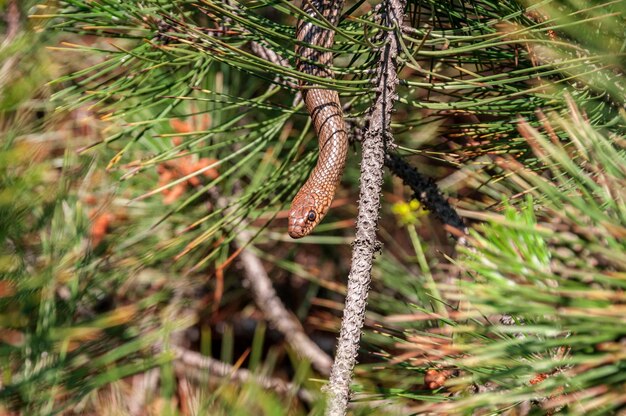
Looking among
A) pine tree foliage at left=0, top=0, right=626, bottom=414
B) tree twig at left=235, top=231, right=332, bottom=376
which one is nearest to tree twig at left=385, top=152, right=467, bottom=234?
pine tree foliage at left=0, top=0, right=626, bottom=414

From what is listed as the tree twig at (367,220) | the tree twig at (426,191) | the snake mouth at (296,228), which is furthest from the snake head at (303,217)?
the tree twig at (367,220)

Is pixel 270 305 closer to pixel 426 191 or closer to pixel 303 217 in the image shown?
pixel 303 217

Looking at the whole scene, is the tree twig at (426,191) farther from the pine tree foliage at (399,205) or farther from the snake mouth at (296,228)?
the snake mouth at (296,228)

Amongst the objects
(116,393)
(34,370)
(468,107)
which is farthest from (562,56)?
(116,393)

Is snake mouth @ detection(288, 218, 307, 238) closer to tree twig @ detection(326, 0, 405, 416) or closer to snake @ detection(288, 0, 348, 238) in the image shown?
snake @ detection(288, 0, 348, 238)

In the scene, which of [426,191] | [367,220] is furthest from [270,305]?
[367,220]
